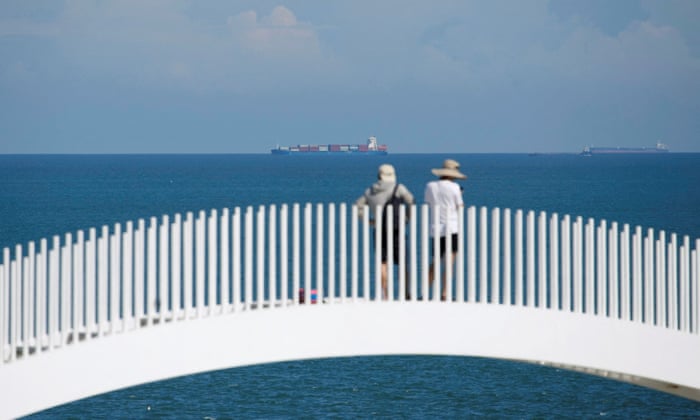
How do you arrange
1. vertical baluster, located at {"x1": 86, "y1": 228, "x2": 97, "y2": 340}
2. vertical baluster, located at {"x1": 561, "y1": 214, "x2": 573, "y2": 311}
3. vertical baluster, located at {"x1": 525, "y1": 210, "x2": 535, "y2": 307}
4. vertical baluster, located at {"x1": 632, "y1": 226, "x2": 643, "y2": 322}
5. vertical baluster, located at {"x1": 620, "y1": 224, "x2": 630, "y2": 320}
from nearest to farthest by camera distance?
vertical baluster, located at {"x1": 86, "y1": 228, "x2": 97, "y2": 340} < vertical baluster, located at {"x1": 525, "y1": 210, "x2": 535, "y2": 307} < vertical baluster, located at {"x1": 561, "y1": 214, "x2": 573, "y2": 311} < vertical baluster, located at {"x1": 620, "y1": 224, "x2": 630, "y2": 320} < vertical baluster, located at {"x1": 632, "y1": 226, "x2": 643, "y2": 322}

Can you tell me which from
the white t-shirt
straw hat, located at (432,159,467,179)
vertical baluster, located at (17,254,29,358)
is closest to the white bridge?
vertical baluster, located at (17,254,29,358)

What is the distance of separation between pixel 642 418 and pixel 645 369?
2514 centimetres

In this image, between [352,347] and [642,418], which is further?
[642,418]

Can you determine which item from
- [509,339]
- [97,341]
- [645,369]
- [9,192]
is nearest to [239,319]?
[97,341]

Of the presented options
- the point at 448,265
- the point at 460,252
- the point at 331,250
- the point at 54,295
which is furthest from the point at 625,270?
the point at 54,295

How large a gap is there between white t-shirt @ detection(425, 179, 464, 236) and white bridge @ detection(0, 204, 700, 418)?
0.15 metres

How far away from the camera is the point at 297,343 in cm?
1742

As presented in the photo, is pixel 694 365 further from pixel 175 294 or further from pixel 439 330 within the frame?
pixel 175 294

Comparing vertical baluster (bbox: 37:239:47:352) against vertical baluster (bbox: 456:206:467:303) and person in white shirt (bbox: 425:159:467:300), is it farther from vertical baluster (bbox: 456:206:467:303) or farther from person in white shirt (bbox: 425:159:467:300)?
vertical baluster (bbox: 456:206:467:303)

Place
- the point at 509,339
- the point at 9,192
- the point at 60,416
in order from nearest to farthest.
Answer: the point at 509,339 → the point at 60,416 → the point at 9,192

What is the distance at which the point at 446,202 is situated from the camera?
17.4 meters

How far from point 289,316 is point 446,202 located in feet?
9.18

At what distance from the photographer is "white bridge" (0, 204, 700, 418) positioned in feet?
54.6

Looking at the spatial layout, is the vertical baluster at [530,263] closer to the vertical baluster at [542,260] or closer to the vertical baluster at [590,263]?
the vertical baluster at [542,260]
